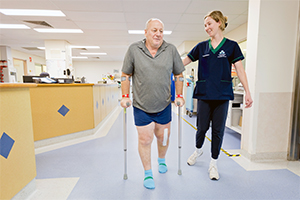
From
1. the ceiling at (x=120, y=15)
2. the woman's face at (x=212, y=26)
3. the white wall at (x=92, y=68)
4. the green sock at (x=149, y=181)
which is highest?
the ceiling at (x=120, y=15)

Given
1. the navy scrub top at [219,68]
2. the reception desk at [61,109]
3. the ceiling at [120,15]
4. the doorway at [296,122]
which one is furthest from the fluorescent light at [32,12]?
the doorway at [296,122]

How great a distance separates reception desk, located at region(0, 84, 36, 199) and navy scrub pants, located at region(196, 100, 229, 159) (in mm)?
1582

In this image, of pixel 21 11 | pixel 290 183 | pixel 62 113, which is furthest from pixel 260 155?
pixel 21 11

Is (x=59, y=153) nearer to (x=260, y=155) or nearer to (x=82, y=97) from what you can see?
(x=82, y=97)

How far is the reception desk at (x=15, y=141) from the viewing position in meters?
1.21

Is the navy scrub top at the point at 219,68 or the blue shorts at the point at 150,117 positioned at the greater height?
the navy scrub top at the point at 219,68

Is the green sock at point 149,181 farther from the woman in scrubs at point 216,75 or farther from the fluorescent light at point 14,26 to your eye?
the fluorescent light at point 14,26

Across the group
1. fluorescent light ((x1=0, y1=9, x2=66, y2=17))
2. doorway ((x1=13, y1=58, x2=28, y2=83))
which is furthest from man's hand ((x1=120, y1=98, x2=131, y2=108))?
doorway ((x1=13, y1=58, x2=28, y2=83))

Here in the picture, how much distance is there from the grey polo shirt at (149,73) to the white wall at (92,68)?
41.9 ft

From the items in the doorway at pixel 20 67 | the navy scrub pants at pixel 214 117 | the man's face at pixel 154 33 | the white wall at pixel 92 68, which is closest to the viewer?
the man's face at pixel 154 33

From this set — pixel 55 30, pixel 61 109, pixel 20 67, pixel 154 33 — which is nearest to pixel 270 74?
pixel 154 33

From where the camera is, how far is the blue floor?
4.97ft

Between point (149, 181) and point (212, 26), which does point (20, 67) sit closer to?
point (149, 181)

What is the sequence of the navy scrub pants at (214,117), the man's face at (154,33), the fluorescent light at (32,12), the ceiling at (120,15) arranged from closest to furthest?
the man's face at (154,33)
the navy scrub pants at (214,117)
the ceiling at (120,15)
the fluorescent light at (32,12)
